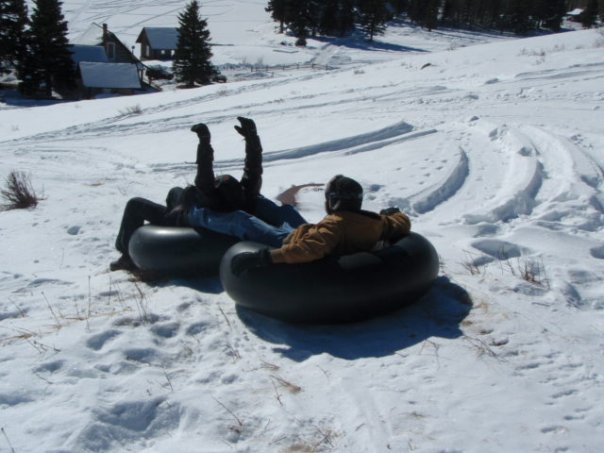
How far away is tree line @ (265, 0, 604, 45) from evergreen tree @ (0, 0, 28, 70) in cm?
2428

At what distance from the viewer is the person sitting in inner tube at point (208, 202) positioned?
559cm

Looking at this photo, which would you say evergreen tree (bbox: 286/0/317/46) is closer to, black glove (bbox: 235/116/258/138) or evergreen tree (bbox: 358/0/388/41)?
evergreen tree (bbox: 358/0/388/41)

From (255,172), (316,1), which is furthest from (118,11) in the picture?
(255,172)

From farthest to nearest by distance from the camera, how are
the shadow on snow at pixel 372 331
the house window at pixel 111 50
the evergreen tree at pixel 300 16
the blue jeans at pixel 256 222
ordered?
the evergreen tree at pixel 300 16 < the house window at pixel 111 50 < the blue jeans at pixel 256 222 < the shadow on snow at pixel 372 331

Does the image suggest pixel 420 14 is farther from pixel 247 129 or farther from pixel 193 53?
pixel 247 129

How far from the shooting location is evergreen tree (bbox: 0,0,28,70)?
1481 inches

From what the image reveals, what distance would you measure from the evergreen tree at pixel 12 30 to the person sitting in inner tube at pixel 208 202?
120 ft

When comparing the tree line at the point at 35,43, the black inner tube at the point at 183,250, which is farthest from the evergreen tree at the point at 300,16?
the black inner tube at the point at 183,250

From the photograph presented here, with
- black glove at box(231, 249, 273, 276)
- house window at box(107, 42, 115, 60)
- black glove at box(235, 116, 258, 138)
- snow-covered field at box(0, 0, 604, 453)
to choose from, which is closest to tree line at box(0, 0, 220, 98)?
house window at box(107, 42, 115, 60)

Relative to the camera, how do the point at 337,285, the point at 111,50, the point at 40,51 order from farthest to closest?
the point at 111,50 → the point at 40,51 → the point at 337,285

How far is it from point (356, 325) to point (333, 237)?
72 centimetres

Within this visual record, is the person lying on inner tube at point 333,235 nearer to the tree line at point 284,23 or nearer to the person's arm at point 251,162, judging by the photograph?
the person's arm at point 251,162

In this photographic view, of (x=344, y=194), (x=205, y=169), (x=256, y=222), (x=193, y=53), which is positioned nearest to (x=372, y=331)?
(x=344, y=194)

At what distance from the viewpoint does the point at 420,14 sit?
66.9m
